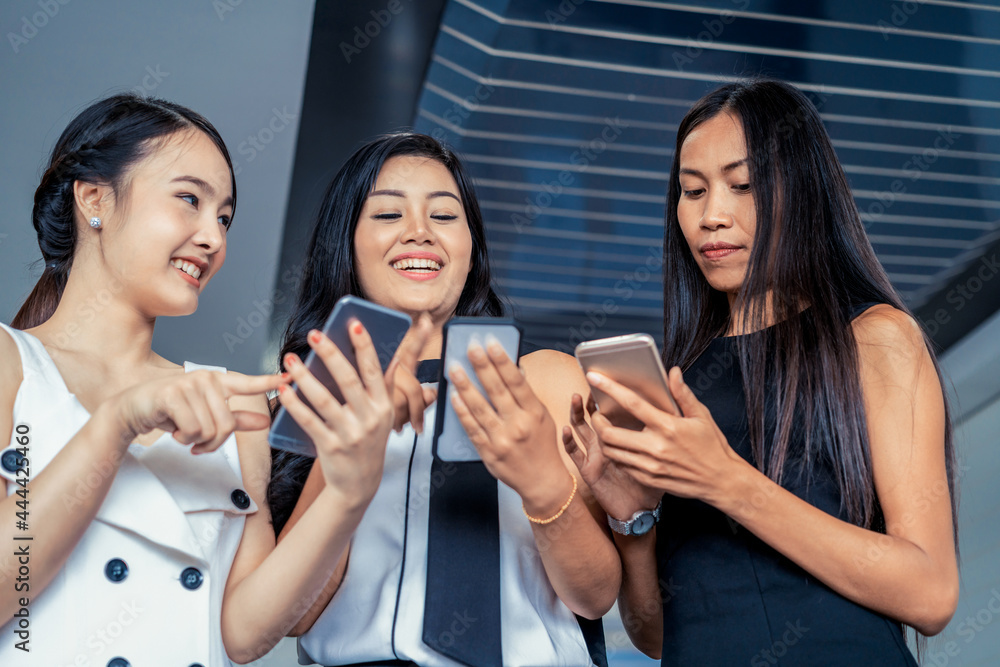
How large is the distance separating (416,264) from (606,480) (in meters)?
0.63

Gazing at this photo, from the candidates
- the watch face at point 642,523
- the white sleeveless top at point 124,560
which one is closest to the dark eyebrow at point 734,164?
the watch face at point 642,523

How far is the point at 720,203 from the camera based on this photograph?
5.79ft

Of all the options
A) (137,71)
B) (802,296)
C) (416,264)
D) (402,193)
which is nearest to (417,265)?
(416,264)

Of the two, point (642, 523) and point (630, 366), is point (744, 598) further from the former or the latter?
point (630, 366)

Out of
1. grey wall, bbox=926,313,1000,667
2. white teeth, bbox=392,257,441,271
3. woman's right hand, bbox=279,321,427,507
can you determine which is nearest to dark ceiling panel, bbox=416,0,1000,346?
grey wall, bbox=926,313,1000,667

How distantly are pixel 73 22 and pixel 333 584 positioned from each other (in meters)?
2.16

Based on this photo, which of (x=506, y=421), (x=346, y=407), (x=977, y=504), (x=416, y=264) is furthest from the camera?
(x=977, y=504)

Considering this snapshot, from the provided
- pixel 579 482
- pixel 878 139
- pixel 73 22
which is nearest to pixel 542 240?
pixel 878 139

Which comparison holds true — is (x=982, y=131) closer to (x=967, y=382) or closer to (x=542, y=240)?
(x=967, y=382)

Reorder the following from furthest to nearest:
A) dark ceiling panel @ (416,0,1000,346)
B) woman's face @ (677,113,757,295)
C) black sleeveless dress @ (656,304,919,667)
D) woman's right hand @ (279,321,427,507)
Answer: dark ceiling panel @ (416,0,1000,346) < woman's face @ (677,113,757,295) < black sleeveless dress @ (656,304,919,667) < woman's right hand @ (279,321,427,507)

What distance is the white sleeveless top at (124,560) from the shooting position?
1.29 m

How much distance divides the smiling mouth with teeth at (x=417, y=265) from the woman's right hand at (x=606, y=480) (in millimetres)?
508

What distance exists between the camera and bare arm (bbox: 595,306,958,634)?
136cm

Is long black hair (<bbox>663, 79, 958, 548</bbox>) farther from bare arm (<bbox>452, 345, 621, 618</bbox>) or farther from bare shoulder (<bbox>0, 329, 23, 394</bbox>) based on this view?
bare shoulder (<bbox>0, 329, 23, 394</bbox>)
